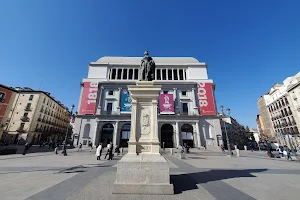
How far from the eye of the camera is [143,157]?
5004 mm

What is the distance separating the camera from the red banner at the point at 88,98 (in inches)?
1159

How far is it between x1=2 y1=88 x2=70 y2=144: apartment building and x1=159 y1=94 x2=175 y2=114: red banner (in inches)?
1398

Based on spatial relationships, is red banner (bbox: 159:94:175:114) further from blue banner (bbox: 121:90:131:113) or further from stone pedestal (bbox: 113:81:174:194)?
stone pedestal (bbox: 113:81:174:194)

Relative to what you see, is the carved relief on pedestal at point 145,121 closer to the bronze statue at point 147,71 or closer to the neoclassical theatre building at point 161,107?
the bronze statue at point 147,71

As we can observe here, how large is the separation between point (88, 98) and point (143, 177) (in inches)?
1182

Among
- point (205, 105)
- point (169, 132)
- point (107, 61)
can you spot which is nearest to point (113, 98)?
point (107, 61)

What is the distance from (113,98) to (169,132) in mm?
15847

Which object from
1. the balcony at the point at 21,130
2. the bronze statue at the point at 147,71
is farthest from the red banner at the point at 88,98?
the bronze statue at the point at 147,71

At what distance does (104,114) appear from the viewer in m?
29.6

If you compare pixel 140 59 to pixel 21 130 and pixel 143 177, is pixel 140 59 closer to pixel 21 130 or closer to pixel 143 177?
pixel 21 130

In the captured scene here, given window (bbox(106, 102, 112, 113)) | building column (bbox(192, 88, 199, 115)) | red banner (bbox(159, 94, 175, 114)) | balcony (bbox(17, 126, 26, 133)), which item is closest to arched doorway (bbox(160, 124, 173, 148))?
red banner (bbox(159, 94, 175, 114))

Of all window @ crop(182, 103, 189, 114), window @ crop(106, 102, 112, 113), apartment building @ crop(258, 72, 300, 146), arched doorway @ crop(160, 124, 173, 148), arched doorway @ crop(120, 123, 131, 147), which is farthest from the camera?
apartment building @ crop(258, 72, 300, 146)

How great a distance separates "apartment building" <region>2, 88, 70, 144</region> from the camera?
34.4 m

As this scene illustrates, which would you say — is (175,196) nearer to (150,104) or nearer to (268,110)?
(150,104)
